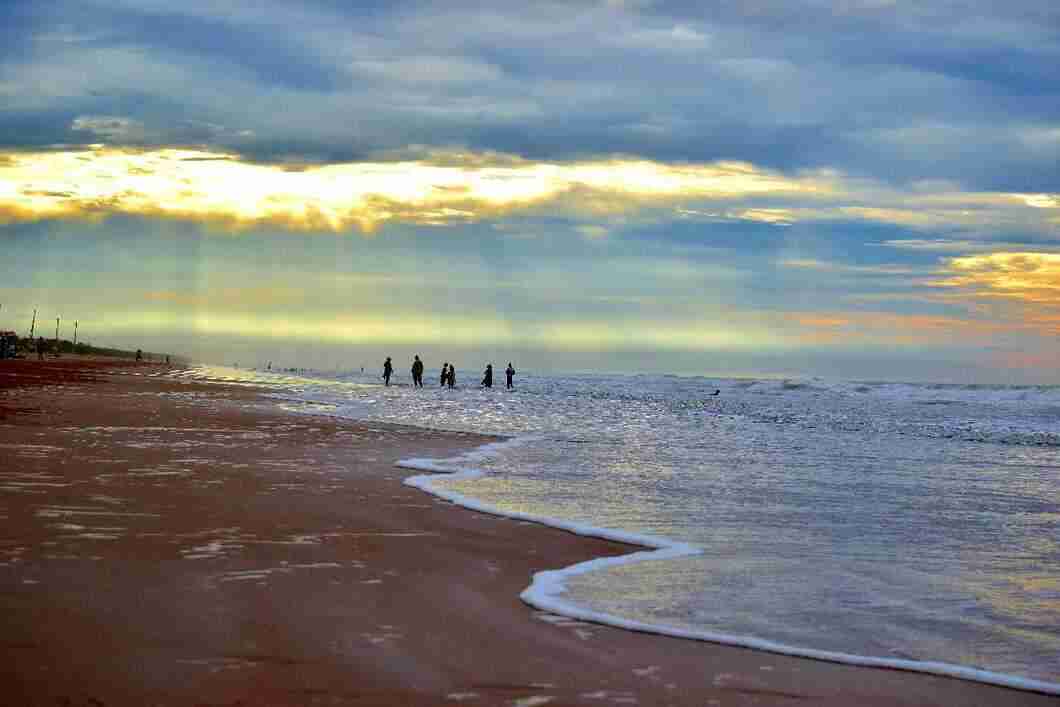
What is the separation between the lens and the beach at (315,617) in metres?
5.29

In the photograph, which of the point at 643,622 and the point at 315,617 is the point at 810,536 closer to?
the point at 643,622

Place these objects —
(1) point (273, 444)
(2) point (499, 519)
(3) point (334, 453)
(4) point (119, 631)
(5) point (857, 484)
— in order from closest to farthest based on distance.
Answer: (4) point (119, 631)
(2) point (499, 519)
(5) point (857, 484)
(3) point (334, 453)
(1) point (273, 444)

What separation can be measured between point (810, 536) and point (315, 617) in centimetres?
607

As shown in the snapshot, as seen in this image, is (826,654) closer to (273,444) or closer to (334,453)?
(334,453)

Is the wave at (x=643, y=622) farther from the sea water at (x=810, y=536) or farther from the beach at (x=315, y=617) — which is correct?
the beach at (x=315, y=617)

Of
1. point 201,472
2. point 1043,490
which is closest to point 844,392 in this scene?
point 1043,490

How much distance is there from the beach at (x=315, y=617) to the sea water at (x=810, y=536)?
0.49 metres

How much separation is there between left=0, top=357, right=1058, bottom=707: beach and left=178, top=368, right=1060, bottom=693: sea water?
49 cm

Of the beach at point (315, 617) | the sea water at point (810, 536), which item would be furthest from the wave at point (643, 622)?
the beach at point (315, 617)

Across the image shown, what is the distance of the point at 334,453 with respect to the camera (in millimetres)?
18719

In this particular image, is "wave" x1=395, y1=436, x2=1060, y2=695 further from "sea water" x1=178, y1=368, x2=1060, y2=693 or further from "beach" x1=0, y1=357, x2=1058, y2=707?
"beach" x1=0, y1=357, x2=1058, y2=707

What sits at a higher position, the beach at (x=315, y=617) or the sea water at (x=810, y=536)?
the sea water at (x=810, y=536)

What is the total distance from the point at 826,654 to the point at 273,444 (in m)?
15.4

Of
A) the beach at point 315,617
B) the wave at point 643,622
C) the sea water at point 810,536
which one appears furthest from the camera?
the sea water at point 810,536
